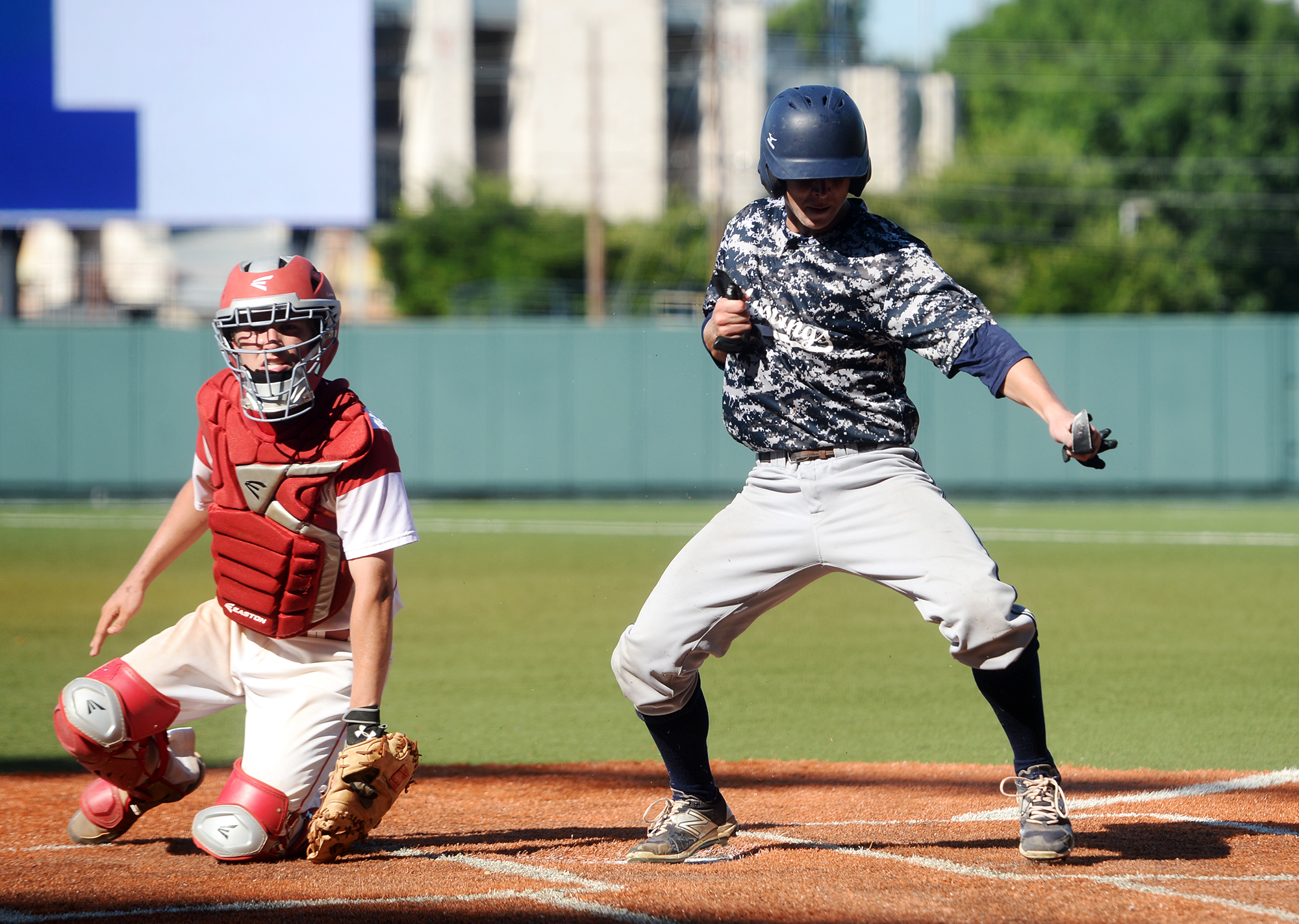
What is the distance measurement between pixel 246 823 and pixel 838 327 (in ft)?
7.08

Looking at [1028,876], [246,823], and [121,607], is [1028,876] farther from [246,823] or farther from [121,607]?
[121,607]

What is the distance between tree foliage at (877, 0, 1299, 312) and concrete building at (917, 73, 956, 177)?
122 inches

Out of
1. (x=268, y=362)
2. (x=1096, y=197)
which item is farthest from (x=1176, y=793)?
(x=1096, y=197)

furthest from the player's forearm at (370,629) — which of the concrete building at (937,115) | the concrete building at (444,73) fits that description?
the concrete building at (937,115)

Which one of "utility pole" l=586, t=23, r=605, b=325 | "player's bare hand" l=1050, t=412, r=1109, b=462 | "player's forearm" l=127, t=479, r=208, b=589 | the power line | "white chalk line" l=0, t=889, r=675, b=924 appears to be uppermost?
the power line

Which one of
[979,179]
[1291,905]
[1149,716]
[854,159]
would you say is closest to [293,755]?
[854,159]

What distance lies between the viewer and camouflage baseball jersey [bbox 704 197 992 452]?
3.89 m

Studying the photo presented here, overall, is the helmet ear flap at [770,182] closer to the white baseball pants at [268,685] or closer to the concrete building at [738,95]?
the white baseball pants at [268,685]

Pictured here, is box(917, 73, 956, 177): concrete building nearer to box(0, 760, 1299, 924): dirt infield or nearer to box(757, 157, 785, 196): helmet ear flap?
box(0, 760, 1299, 924): dirt infield

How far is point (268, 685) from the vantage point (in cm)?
425

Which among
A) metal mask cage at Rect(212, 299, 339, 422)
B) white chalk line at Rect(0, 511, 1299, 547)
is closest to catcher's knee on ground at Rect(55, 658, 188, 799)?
metal mask cage at Rect(212, 299, 339, 422)

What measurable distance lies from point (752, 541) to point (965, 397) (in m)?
16.7

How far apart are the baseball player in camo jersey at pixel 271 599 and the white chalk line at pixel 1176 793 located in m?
1.99

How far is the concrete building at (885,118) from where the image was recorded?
2108 inches
